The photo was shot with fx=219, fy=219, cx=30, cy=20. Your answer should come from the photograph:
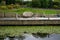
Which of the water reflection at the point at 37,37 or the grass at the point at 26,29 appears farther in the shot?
the grass at the point at 26,29

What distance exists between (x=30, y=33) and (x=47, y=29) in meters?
1.00

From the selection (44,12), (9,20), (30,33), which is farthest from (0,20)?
(44,12)

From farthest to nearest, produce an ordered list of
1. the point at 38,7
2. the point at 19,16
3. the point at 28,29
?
the point at 38,7 < the point at 19,16 < the point at 28,29

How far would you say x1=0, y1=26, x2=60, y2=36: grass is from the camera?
9789mm

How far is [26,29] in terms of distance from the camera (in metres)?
10.2

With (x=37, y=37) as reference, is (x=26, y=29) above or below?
above

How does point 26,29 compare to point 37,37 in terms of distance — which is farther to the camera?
point 26,29

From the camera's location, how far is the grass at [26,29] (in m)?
9.79

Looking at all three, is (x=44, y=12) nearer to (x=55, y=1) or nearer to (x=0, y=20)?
(x=55, y=1)

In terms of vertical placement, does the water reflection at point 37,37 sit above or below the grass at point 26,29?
below

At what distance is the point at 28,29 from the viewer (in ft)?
33.5

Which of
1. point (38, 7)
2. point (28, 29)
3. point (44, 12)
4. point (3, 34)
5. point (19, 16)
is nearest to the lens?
point (3, 34)

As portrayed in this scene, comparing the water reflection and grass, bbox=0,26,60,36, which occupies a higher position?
grass, bbox=0,26,60,36

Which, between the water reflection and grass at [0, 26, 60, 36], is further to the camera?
grass at [0, 26, 60, 36]
